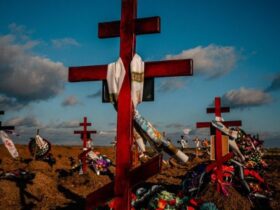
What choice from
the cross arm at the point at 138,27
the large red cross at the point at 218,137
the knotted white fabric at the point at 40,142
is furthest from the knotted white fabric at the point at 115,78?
the knotted white fabric at the point at 40,142

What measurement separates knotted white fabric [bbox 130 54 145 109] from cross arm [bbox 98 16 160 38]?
0.30m

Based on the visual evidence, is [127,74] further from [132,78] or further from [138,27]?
[138,27]

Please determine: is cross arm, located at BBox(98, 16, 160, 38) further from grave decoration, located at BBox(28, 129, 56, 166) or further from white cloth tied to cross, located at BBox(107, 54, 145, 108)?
grave decoration, located at BBox(28, 129, 56, 166)

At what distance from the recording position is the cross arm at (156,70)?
11.1 feet

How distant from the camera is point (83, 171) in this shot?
20.2 metres

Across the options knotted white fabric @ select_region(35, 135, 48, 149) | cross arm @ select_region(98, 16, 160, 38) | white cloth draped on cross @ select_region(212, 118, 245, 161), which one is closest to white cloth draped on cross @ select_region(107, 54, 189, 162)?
cross arm @ select_region(98, 16, 160, 38)

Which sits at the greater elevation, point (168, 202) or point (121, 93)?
point (121, 93)

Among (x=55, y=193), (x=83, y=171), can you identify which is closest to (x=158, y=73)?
(x=55, y=193)

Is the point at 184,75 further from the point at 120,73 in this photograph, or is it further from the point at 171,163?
the point at 171,163

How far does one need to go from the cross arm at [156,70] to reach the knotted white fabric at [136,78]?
7 centimetres

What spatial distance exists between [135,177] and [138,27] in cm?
154

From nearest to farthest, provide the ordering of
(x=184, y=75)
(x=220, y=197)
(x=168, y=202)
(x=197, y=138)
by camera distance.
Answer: (x=184, y=75) → (x=168, y=202) → (x=220, y=197) → (x=197, y=138)

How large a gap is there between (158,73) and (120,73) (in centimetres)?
41

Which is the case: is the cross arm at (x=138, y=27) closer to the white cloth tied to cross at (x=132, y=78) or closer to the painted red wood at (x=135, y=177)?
the white cloth tied to cross at (x=132, y=78)
